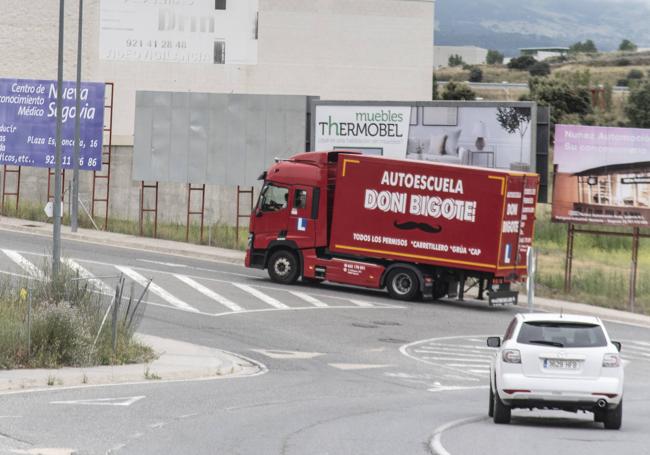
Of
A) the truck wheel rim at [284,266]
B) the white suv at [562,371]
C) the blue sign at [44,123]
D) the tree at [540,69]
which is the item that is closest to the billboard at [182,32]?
the blue sign at [44,123]

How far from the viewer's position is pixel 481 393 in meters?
22.8

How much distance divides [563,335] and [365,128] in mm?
25861

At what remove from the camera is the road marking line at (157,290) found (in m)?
31.6

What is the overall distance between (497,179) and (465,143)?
7974 millimetres

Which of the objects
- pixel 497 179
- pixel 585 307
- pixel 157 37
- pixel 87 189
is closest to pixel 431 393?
pixel 497 179

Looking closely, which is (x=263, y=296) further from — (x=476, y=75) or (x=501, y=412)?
(x=476, y=75)

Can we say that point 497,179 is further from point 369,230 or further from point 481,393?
point 481,393

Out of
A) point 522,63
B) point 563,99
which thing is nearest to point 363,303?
point 563,99

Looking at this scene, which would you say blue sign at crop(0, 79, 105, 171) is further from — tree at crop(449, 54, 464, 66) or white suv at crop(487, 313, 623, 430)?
tree at crop(449, 54, 464, 66)

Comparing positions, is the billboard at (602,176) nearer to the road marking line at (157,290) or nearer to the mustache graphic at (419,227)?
the mustache graphic at (419,227)

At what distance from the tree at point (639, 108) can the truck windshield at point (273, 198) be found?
65.9 meters

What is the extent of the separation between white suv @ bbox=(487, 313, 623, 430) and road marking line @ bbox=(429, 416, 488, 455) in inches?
20.1

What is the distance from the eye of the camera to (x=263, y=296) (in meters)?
33.6

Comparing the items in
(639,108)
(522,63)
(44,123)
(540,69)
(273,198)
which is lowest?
(273,198)
